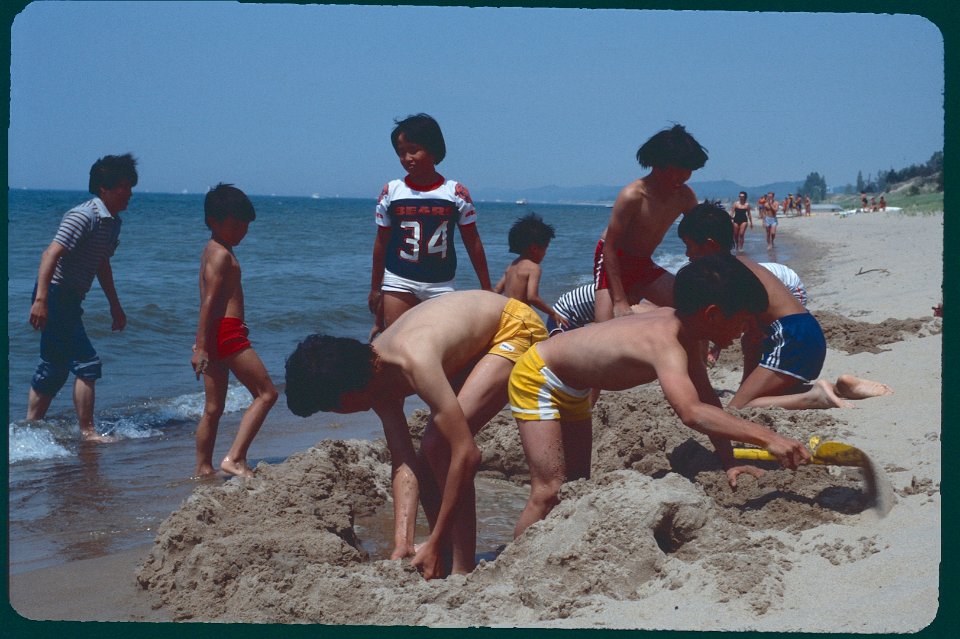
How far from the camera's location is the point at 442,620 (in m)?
3.09

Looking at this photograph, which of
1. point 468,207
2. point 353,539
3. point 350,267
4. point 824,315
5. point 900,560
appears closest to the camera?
point 900,560

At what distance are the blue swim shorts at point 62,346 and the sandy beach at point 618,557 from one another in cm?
221

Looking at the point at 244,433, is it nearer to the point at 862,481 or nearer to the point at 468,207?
the point at 468,207

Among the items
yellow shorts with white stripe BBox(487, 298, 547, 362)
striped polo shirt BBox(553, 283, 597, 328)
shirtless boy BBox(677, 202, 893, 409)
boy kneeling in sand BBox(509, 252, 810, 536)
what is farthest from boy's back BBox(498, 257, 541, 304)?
boy kneeling in sand BBox(509, 252, 810, 536)

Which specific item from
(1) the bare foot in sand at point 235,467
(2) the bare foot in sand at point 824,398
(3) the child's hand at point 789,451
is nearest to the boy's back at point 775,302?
(2) the bare foot in sand at point 824,398

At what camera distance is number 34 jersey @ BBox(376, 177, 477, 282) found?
4934 millimetres

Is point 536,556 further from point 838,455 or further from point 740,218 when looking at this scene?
point 740,218

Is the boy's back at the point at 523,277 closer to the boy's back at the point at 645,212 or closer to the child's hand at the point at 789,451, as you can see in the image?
the boy's back at the point at 645,212

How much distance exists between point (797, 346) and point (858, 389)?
0.74 meters

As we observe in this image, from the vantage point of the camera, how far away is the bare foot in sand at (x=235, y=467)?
518 cm

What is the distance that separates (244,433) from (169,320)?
6.51m

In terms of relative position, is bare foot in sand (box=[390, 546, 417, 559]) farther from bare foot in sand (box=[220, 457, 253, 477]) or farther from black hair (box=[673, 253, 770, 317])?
bare foot in sand (box=[220, 457, 253, 477])

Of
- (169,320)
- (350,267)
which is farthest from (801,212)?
(169,320)

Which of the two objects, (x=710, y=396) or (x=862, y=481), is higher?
(x=710, y=396)
